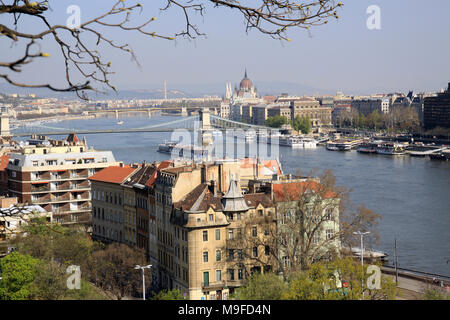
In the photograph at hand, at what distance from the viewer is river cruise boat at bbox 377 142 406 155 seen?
5149 cm

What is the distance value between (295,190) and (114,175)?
636cm

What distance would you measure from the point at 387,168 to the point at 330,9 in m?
38.2

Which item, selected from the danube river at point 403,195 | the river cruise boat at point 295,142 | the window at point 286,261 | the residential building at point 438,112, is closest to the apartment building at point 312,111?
the river cruise boat at point 295,142

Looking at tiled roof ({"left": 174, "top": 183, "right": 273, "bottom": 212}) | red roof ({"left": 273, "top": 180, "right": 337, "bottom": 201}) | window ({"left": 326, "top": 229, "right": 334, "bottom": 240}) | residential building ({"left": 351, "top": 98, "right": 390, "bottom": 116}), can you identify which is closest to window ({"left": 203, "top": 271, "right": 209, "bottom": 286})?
tiled roof ({"left": 174, "top": 183, "right": 273, "bottom": 212})

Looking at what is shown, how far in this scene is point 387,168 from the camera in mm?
39625

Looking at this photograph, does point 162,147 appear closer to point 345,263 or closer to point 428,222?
point 428,222

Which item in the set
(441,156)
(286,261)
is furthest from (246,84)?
(286,261)

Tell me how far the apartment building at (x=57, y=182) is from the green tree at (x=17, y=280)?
30.9 feet

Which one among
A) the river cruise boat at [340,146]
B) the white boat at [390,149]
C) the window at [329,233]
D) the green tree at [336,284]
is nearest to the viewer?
the green tree at [336,284]

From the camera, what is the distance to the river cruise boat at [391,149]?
5149cm

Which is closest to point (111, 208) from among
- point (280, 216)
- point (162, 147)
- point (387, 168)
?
point (280, 216)

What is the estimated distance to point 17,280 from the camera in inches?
444

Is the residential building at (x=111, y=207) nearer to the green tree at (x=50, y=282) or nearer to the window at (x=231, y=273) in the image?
the window at (x=231, y=273)
